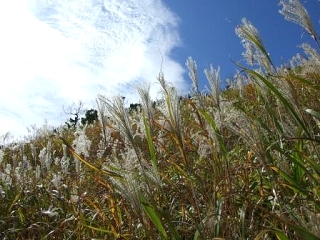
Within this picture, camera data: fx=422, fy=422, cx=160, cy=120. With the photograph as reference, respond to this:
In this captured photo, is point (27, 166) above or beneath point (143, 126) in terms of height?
above

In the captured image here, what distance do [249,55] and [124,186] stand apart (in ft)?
7.21

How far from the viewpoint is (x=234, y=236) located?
197cm

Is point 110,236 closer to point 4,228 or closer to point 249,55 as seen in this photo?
point 4,228

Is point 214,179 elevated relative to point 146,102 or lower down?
lower down

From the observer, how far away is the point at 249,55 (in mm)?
3541

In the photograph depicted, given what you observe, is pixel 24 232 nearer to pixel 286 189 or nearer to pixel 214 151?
pixel 214 151

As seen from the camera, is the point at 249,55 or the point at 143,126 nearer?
the point at 143,126

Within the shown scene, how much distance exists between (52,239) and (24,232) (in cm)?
53

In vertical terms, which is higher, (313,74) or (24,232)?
(313,74)

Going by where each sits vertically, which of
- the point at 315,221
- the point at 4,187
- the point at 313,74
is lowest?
the point at 315,221

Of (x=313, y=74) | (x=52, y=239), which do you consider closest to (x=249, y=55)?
(x=52, y=239)

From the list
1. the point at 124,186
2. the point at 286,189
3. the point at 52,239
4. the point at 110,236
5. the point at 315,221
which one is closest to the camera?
the point at 315,221

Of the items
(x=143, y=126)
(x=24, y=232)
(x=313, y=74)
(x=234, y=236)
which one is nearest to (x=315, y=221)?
(x=234, y=236)

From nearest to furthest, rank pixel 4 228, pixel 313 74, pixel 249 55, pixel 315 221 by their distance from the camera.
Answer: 1. pixel 315 221
2. pixel 249 55
3. pixel 4 228
4. pixel 313 74
